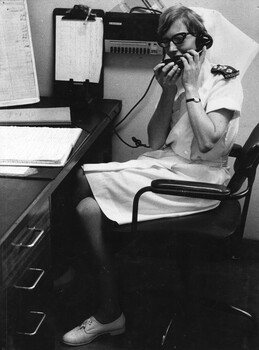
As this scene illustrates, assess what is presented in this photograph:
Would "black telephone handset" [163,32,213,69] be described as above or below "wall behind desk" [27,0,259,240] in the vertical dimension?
above

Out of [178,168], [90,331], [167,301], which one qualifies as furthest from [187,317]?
[178,168]

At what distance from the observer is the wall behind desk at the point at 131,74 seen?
217 cm

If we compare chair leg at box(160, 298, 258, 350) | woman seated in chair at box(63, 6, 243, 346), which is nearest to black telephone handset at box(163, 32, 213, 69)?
woman seated in chair at box(63, 6, 243, 346)

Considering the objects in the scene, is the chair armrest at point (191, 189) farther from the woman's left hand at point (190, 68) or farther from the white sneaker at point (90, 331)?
the white sneaker at point (90, 331)

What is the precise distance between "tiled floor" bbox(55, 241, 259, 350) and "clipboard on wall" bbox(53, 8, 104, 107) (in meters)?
0.73

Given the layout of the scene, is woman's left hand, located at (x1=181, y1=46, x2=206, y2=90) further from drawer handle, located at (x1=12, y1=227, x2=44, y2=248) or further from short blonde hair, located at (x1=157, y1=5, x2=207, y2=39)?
drawer handle, located at (x1=12, y1=227, x2=44, y2=248)

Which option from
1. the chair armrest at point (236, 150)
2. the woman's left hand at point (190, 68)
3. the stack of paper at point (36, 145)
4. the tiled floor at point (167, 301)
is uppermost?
the woman's left hand at point (190, 68)

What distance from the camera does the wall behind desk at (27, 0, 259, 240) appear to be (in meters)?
2.17

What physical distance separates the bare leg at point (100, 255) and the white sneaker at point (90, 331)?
0.02m

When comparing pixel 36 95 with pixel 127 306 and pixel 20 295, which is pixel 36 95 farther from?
pixel 20 295

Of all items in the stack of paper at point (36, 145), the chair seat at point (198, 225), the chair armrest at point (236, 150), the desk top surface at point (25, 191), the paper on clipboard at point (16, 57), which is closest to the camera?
the desk top surface at point (25, 191)

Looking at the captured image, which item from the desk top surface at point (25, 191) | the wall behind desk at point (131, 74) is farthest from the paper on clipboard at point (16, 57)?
the desk top surface at point (25, 191)

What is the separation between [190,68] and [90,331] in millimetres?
922

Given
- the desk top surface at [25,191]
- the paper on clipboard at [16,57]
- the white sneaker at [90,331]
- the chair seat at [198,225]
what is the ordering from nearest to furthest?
the desk top surface at [25,191] → the chair seat at [198,225] → the white sneaker at [90,331] → the paper on clipboard at [16,57]
